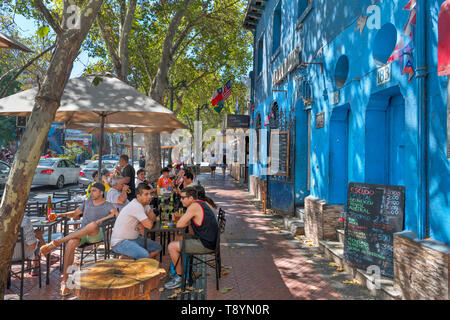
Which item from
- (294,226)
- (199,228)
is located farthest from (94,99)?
(294,226)

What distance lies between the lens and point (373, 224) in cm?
499

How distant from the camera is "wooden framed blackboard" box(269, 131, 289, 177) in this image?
9.50 m

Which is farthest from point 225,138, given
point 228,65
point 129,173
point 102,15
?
point 129,173

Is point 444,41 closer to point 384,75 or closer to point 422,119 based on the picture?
point 422,119

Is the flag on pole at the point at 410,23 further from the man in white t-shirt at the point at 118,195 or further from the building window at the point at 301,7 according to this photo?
the building window at the point at 301,7

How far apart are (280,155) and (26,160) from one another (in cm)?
773

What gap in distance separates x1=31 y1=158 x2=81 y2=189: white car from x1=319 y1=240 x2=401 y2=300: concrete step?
14267mm

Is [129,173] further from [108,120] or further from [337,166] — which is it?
[337,166]

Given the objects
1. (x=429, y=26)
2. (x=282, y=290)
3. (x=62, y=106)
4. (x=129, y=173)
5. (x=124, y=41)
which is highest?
(x=124, y=41)

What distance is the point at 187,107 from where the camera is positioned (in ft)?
107

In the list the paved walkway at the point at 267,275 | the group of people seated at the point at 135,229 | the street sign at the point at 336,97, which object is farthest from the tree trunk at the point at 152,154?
the street sign at the point at 336,97

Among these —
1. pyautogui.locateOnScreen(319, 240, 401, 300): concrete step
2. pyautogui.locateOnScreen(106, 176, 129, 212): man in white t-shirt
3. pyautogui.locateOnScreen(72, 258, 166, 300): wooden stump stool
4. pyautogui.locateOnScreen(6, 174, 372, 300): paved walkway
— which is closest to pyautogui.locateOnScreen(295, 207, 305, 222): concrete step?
pyautogui.locateOnScreen(6, 174, 372, 300): paved walkway

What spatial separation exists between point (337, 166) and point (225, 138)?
2915 cm

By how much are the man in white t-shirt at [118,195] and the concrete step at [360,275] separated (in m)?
4.06
